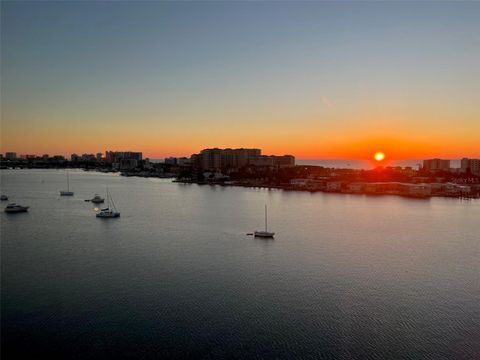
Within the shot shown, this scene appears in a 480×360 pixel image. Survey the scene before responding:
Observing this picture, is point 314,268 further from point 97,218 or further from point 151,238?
point 97,218

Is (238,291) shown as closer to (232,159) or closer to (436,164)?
(436,164)

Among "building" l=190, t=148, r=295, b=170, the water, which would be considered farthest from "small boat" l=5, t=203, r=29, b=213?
"building" l=190, t=148, r=295, b=170

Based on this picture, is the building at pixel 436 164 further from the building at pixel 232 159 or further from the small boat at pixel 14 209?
the small boat at pixel 14 209

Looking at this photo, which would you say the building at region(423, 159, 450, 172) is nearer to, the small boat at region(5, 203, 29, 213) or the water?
the water

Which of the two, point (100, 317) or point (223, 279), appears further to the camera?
point (223, 279)

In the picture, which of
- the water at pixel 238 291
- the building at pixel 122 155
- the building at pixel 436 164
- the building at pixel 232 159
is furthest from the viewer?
the building at pixel 122 155

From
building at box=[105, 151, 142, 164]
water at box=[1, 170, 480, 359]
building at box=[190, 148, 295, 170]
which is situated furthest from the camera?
building at box=[105, 151, 142, 164]

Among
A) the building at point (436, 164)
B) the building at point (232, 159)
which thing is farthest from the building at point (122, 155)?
the building at point (436, 164)

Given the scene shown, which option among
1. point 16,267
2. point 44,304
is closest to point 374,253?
point 44,304
